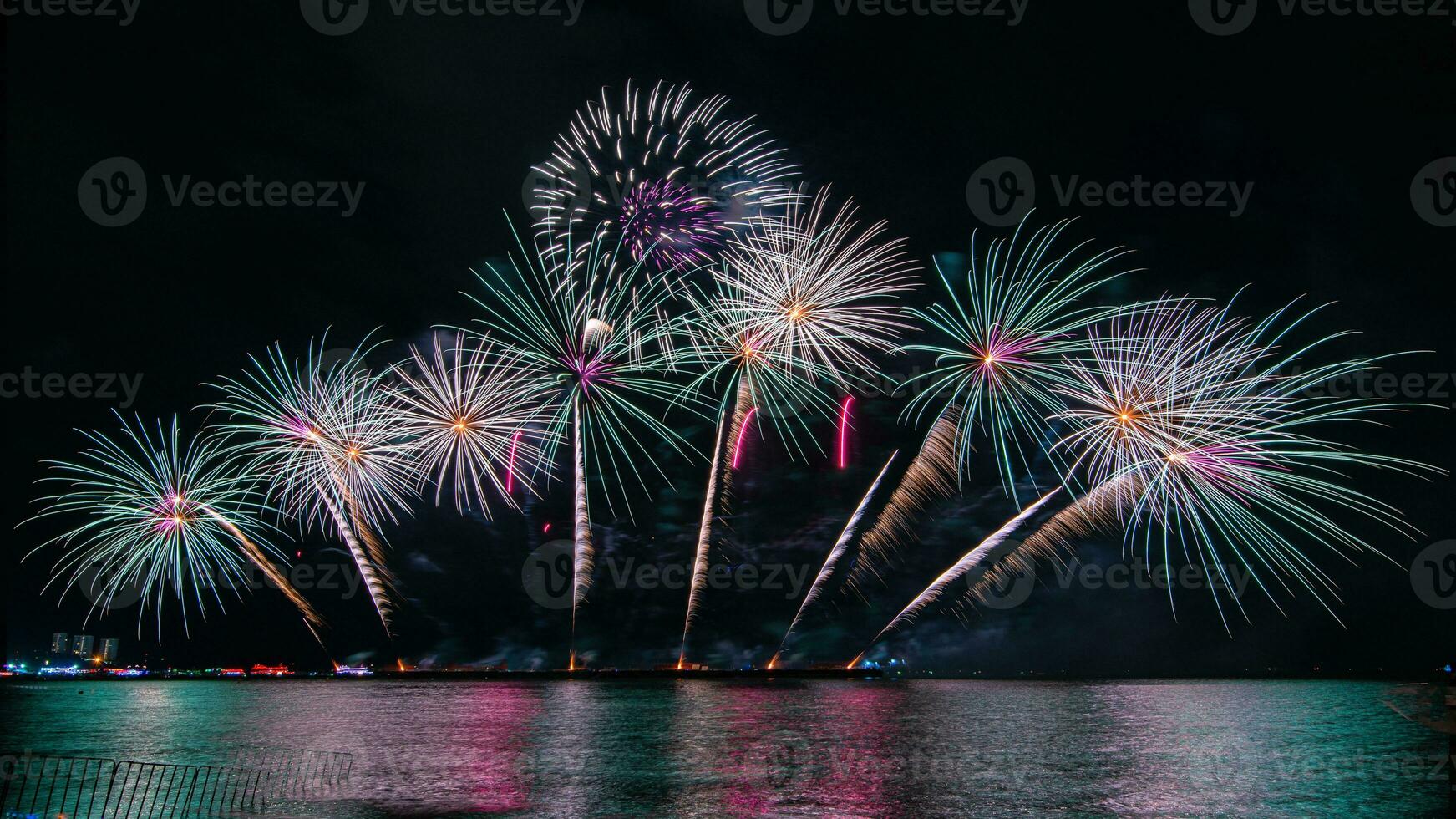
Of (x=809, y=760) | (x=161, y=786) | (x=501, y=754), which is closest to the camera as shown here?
(x=161, y=786)

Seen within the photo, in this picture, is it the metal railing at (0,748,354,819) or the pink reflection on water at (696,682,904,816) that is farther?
the pink reflection on water at (696,682,904,816)

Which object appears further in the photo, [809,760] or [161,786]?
[809,760]

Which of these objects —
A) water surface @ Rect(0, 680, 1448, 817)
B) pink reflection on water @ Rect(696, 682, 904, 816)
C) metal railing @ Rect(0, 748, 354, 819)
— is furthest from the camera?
water surface @ Rect(0, 680, 1448, 817)

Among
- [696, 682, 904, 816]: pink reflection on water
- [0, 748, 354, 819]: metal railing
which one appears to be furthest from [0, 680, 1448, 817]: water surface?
[0, 748, 354, 819]: metal railing

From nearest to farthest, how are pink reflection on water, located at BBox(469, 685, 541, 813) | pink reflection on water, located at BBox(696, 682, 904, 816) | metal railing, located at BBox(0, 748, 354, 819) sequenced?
metal railing, located at BBox(0, 748, 354, 819) < pink reflection on water, located at BBox(696, 682, 904, 816) < pink reflection on water, located at BBox(469, 685, 541, 813)

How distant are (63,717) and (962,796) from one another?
52.1 meters

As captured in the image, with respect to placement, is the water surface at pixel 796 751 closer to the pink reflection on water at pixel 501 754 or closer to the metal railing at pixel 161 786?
the pink reflection on water at pixel 501 754

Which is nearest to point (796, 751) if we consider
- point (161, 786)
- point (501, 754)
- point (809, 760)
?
point (809, 760)

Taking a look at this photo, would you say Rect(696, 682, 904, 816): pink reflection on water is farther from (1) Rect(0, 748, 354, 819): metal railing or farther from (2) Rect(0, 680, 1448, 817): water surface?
(1) Rect(0, 748, 354, 819): metal railing

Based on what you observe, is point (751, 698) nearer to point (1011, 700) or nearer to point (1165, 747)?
point (1011, 700)

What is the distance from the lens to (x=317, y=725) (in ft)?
121

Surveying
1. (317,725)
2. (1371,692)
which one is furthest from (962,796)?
(1371,692)

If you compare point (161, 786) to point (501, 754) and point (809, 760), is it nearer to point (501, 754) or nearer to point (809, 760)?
point (501, 754)

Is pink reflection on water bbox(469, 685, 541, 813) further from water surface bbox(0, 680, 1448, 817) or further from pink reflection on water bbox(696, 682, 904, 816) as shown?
pink reflection on water bbox(696, 682, 904, 816)
